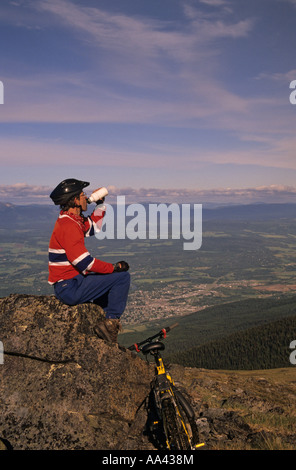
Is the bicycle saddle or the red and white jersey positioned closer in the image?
the bicycle saddle

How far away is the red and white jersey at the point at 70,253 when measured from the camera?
1003cm

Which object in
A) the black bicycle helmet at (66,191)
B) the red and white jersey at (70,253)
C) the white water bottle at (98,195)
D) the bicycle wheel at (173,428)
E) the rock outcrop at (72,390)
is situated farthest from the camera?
the white water bottle at (98,195)

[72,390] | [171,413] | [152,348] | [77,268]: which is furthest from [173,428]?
[77,268]

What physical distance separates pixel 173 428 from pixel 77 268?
546 cm

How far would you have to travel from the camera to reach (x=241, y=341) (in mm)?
132625

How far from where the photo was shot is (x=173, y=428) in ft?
26.0

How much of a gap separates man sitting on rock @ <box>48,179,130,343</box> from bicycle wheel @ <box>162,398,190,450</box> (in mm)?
3515

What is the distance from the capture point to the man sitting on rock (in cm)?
1009

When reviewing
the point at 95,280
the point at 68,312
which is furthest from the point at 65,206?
the point at 68,312

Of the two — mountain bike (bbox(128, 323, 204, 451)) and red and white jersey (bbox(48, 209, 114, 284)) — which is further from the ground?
red and white jersey (bbox(48, 209, 114, 284))

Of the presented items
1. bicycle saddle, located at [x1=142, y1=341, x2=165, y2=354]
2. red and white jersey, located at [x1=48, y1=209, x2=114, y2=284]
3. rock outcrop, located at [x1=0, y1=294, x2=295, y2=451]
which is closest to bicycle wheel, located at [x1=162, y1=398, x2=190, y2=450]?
bicycle saddle, located at [x1=142, y1=341, x2=165, y2=354]

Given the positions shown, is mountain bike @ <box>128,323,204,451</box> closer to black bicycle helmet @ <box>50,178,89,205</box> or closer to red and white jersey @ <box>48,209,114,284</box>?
red and white jersey @ <box>48,209,114,284</box>

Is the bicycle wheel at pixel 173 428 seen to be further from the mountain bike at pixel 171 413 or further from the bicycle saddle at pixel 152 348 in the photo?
the bicycle saddle at pixel 152 348

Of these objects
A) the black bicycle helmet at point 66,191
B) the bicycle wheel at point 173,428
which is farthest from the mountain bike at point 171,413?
the black bicycle helmet at point 66,191
